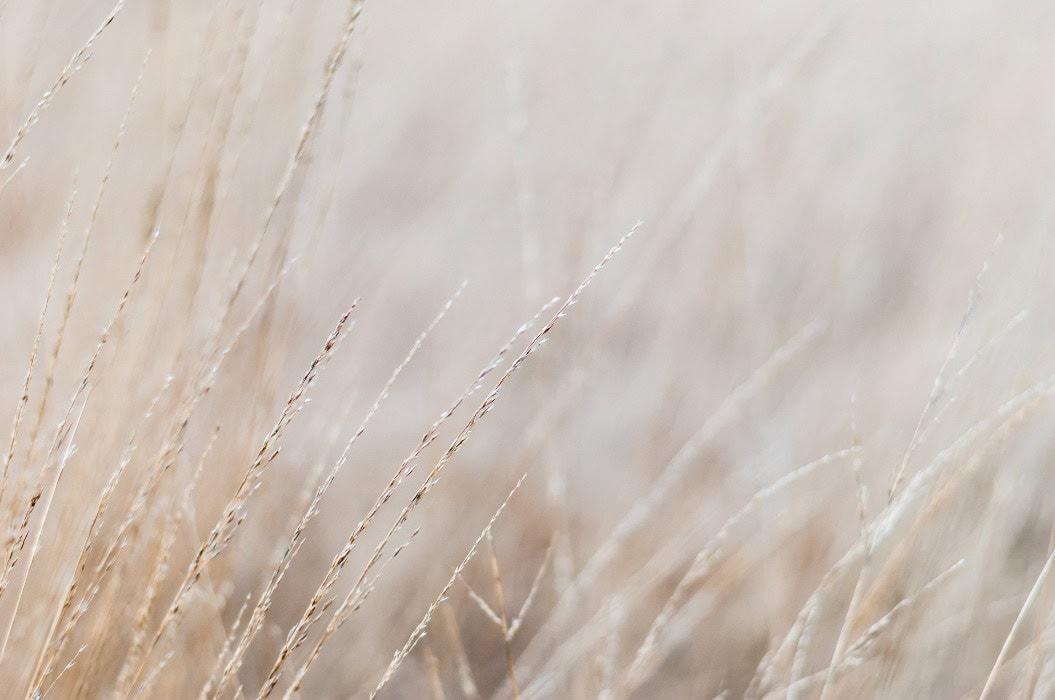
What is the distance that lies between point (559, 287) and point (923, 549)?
2.55 ft

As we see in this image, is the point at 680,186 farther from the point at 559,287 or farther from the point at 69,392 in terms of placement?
the point at 69,392

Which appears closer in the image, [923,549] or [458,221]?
[923,549]

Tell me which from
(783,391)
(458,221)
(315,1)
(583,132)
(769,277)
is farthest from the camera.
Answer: (583,132)

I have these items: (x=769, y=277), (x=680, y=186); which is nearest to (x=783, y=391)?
(x=769, y=277)

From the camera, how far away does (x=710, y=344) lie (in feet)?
5.81

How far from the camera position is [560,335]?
5.49 ft

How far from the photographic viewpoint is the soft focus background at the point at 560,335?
3.07 ft

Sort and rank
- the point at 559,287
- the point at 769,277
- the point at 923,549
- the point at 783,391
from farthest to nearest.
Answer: the point at 769,277, the point at 783,391, the point at 559,287, the point at 923,549

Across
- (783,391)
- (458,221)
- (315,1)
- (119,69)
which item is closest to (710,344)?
(783,391)

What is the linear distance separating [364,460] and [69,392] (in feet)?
1.70

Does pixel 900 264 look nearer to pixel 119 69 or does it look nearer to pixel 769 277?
pixel 769 277

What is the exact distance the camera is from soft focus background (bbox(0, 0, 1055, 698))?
3.07 ft

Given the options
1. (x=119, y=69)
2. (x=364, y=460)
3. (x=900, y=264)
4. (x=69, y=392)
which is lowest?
(x=900, y=264)

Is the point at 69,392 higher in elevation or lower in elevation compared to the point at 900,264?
higher
